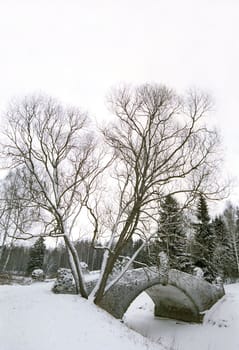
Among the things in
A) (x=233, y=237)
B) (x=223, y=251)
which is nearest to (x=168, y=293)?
(x=223, y=251)

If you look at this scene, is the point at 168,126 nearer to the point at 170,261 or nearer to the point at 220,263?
the point at 170,261

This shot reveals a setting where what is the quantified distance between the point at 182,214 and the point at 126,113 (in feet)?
15.0

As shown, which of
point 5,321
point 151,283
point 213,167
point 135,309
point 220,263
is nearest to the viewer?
point 5,321

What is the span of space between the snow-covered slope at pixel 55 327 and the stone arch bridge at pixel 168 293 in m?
3.19

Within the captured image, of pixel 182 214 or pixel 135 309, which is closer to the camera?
pixel 182 214

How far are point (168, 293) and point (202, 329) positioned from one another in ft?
8.65

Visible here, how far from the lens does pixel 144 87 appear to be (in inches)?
375

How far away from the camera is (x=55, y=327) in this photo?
5.54 m

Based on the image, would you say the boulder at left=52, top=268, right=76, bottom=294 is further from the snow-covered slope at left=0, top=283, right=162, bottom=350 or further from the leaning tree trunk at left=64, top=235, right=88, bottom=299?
the snow-covered slope at left=0, top=283, right=162, bottom=350

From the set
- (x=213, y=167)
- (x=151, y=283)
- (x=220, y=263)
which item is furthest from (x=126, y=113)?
(x=220, y=263)

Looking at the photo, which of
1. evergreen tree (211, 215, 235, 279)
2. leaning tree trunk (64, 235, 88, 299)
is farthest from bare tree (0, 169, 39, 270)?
evergreen tree (211, 215, 235, 279)

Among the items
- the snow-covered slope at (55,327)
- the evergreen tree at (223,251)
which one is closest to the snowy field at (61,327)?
the snow-covered slope at (55,327)

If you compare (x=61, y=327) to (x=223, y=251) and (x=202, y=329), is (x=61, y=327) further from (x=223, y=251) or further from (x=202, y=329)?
(x=223, y=251)

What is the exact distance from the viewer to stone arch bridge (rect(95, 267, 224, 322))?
1100 cm
